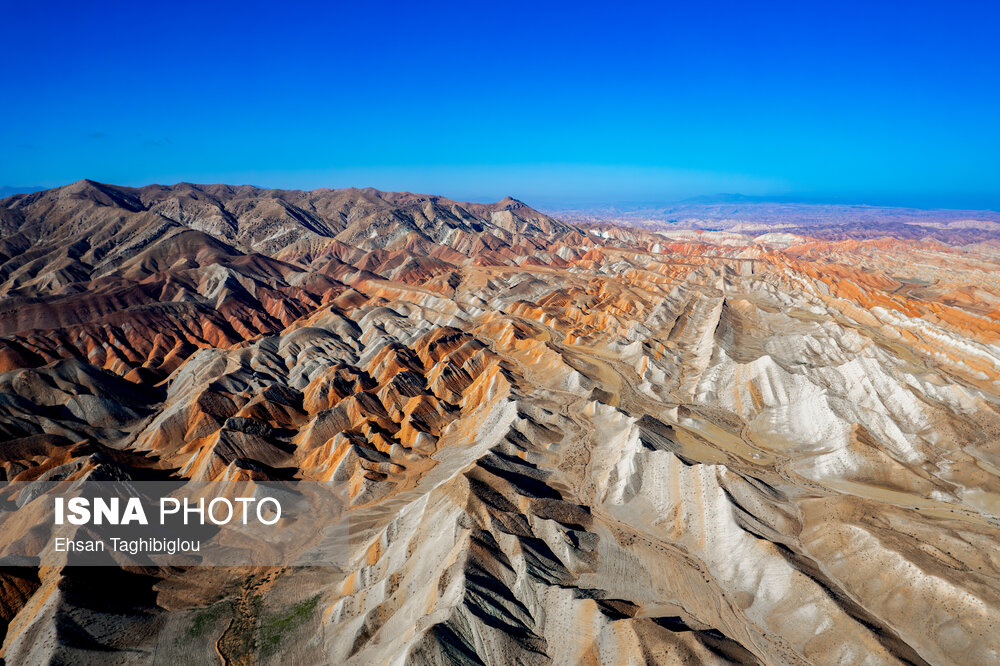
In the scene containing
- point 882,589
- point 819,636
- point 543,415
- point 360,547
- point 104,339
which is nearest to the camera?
point 819,636

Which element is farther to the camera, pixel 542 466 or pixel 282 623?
pixel 542 466

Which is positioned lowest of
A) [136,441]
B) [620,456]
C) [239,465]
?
[136,441]

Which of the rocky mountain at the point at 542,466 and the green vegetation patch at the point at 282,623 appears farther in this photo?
the green vegetation patch at the point at 282,623

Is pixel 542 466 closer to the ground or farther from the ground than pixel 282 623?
farther from the ground

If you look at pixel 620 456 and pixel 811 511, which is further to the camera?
pixel 620 456

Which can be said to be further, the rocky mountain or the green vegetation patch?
the green vegetation patch

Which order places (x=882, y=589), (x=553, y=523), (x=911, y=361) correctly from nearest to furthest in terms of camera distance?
1. (x=882, y=589)
2. (x=553, y=523)
3. (x=911, y=361)

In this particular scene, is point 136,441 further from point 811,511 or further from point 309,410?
point 811,511

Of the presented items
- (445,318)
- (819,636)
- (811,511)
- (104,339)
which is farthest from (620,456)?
(104,339)
